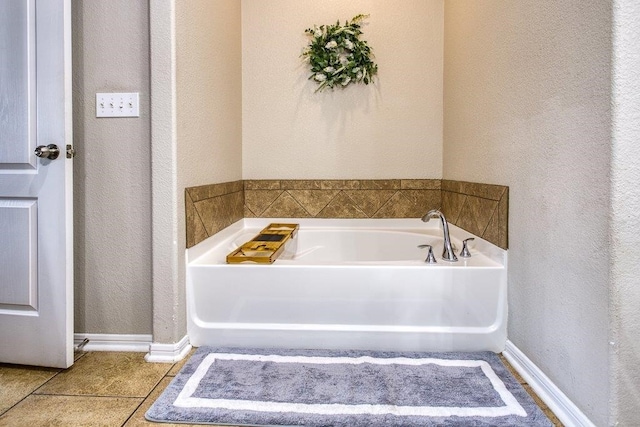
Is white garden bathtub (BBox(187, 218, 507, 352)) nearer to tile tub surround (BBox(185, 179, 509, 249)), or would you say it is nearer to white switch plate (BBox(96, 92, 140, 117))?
white switch plate (BBox(96, 92, 140, 117))

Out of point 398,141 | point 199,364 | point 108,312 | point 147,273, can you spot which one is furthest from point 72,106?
point 398,141

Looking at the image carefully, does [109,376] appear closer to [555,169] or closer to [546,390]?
[546,390]

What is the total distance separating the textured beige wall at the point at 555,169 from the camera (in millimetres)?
1138

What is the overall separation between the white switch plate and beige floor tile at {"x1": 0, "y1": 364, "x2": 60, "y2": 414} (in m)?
1.12

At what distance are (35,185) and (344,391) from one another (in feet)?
4.84

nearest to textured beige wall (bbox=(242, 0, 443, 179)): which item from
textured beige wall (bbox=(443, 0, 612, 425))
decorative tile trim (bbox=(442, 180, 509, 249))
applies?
decorative tile trim (bbox=(442, 180, 509, 249))

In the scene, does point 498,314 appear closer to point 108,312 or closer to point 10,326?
point 108,312

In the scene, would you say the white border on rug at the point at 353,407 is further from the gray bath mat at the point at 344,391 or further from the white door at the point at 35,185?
the white door at the point at 35,185

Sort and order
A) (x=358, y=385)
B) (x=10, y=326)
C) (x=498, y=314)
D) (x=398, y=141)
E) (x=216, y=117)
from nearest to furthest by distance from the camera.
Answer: (x=358, y=385), (x=10, y=326), (x=498, y=314), (x=216, y=117), (x=398, y=141)

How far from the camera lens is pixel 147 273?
1784mm

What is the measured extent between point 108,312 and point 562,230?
6.18ft

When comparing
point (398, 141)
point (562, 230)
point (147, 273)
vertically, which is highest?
point (398, 141)

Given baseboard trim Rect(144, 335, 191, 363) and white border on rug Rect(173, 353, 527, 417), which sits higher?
baseboard trim Rect(144, 335, 191, 363)

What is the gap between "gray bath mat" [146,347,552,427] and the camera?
1294mm
